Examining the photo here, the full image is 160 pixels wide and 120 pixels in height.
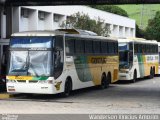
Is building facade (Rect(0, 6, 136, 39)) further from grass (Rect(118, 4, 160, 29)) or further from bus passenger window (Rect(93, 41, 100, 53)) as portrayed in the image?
grass (Rect(118, 4, 160, 29))

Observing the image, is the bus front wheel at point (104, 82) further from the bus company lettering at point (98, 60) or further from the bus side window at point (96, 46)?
the bus side window at point (96, 46)

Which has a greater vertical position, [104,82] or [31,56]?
[31,56]

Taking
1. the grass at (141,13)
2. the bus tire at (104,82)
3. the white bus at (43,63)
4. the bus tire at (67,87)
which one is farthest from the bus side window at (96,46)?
the grass at (141,13)

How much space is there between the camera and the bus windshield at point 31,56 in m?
21.7

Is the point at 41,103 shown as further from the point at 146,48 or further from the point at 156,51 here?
the point at 156,51

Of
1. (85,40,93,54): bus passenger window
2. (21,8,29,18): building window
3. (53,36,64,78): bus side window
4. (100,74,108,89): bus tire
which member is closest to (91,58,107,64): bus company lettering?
(85,40,93,54): bus passenger window

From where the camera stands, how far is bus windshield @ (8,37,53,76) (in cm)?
2167

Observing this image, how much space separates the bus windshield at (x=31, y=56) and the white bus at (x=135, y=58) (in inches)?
504

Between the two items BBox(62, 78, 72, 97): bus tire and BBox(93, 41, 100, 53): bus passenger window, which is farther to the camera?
BBox(93, 41, 100, 53): bus passenger window

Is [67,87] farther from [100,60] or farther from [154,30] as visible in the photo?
[154,30]

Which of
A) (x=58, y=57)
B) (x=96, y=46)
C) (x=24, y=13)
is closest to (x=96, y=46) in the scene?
(x=96, y=46)

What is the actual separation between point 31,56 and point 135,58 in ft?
48.4

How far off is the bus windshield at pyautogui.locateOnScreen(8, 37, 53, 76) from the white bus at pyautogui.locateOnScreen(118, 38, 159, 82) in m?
12.8

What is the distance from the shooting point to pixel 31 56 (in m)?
21.9
